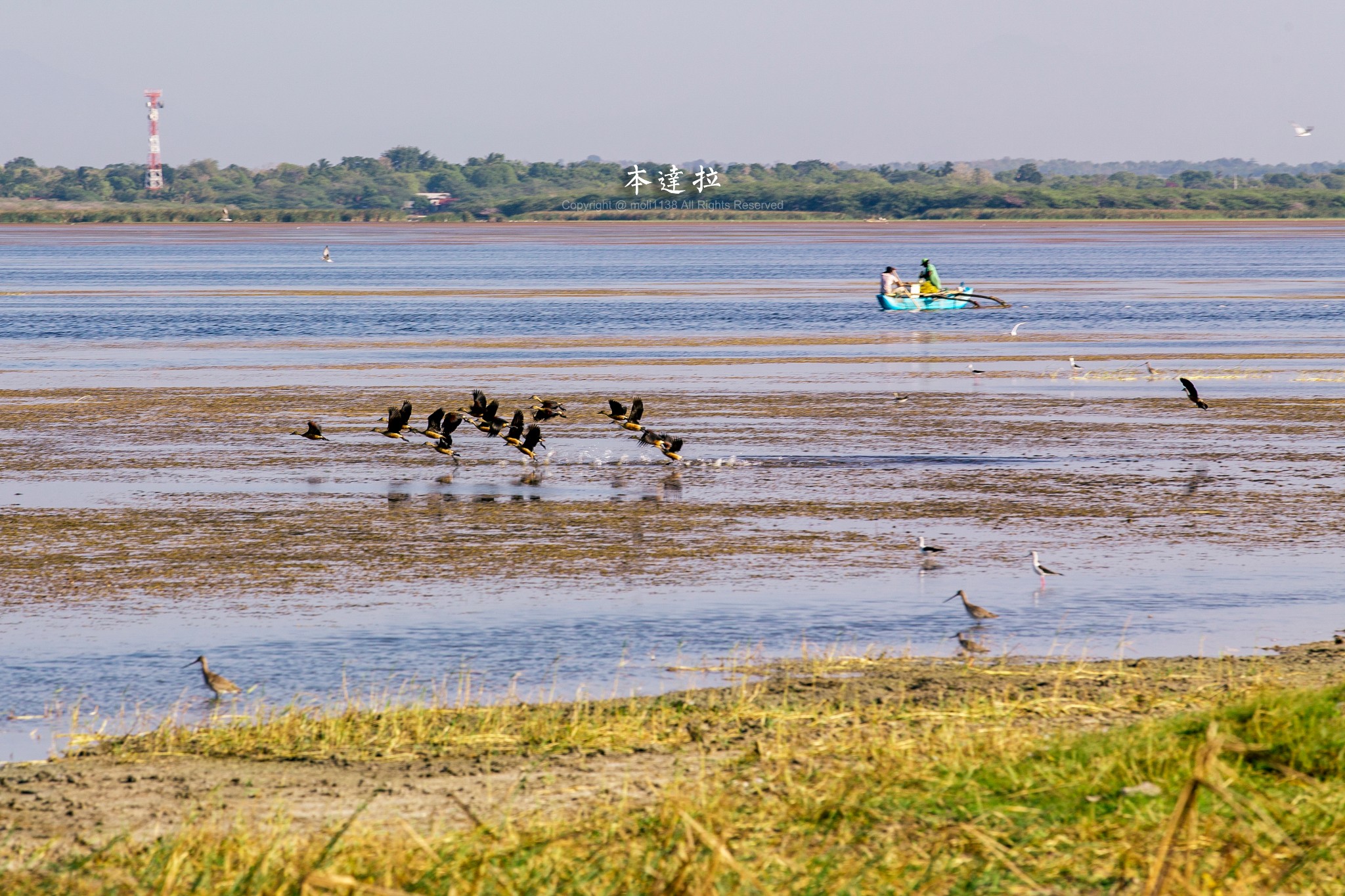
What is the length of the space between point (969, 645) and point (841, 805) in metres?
4.78

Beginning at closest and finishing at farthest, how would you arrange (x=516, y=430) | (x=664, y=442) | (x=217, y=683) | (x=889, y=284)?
(x=217, y=683)
(x=516, y=430)
(x=664, y=442)
(x=889, y=284)

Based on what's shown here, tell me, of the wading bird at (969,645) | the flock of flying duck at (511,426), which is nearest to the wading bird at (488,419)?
the flock of flying duck at (511,426)

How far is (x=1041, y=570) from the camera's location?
43.9 feet

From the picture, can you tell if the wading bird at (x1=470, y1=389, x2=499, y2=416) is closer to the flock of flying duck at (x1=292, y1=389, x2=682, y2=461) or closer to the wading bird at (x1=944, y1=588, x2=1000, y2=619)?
the flock of flying duck at (x1=292, y1=389, x2=682, y2=461)

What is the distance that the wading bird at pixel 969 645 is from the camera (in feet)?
36.4

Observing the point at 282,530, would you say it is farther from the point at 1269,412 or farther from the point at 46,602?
the point at 1269,412

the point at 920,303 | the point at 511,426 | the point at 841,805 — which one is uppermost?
the point at 841,805

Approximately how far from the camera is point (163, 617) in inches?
488

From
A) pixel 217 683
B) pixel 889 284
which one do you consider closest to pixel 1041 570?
pixel 217 683

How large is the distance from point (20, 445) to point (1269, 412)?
754 inches

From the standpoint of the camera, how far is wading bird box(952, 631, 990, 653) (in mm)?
11094

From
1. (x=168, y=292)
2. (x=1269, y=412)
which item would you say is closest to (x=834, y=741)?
(x=1269, y=412)

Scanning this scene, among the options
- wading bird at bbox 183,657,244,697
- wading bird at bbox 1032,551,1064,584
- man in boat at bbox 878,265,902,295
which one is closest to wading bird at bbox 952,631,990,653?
wading bird at bbox 1032,551,1064,584

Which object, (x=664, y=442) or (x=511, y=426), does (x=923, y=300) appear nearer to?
(x=664, y=442)
